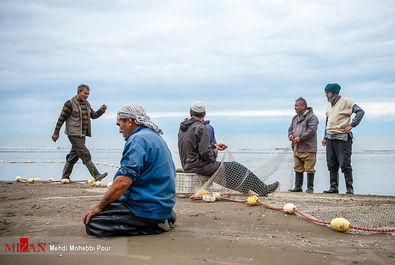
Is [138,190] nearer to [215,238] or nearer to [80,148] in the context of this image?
[215,238]

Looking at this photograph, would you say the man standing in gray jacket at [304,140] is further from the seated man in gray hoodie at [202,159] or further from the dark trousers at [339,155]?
the seated man in gray hoodie at [202,159]

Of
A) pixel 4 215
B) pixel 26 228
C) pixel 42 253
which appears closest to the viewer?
pixel 42 253

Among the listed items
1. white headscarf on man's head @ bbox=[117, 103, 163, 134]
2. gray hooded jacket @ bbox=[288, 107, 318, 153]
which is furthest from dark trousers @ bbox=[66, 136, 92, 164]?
white headscarf on man's head @ bbox=[117, 103, 163, 134]

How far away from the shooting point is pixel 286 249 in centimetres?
353

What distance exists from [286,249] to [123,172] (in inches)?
68.1

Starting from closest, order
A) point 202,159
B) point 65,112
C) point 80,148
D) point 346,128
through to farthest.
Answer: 1. point 202,159
2. point 346,128
3. point 65,112
4. point 80,148

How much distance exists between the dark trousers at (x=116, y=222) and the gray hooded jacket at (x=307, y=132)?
5.25 m

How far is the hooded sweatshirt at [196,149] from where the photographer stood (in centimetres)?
604

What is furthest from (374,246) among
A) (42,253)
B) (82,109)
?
(82,109)

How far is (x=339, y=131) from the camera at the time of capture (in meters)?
7.85

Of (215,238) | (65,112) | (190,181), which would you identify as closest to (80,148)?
(65,112)

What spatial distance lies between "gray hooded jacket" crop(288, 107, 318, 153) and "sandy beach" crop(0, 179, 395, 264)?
239cm

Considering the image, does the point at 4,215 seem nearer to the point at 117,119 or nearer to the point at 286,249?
the point at 117,119

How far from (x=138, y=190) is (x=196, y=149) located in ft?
8.60
